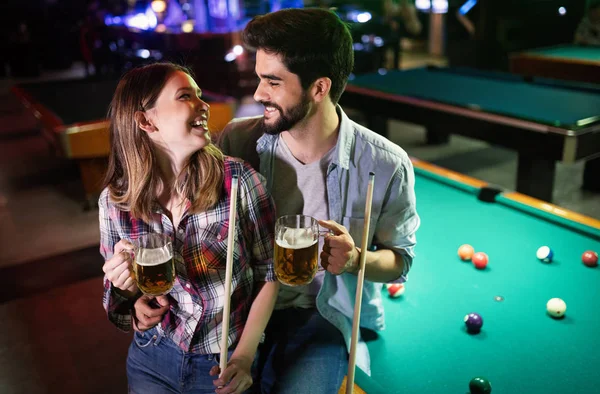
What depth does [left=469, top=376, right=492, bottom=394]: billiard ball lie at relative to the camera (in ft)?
4.61

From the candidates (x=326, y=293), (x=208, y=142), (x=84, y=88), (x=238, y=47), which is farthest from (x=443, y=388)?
(x=238, y=47)

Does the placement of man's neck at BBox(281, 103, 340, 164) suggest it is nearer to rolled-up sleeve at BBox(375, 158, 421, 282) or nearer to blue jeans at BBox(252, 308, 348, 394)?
rolled-up sleeve at BBox(375, 158, 421, 282)

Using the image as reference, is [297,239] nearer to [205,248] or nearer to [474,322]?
[205,248]

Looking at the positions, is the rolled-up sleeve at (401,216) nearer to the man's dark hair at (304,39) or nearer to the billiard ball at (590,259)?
the man's dark hair at (304,39)

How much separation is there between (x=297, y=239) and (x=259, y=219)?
315 millimetres

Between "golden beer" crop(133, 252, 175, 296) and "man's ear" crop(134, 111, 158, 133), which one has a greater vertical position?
"man's ear" crop(134, 111, 158, 133)

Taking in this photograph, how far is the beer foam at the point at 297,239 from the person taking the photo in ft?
4.19

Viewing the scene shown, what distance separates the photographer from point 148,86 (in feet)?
4.92

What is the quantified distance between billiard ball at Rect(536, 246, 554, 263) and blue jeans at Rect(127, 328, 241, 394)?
1.24 metres

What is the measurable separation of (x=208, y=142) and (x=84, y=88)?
4.45 m

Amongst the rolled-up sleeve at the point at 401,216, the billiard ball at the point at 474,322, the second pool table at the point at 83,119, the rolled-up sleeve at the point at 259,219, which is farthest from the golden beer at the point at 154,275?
the second pool table at the point at 83,119

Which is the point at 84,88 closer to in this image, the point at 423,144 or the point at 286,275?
the point at 423,144

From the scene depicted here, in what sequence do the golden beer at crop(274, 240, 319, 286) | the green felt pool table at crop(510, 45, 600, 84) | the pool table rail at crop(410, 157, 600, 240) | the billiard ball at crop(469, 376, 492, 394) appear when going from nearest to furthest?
the golden beer at crop(274, 240, 319, 286)
the billiard ball at crop(469, 376, 492, 394)
the pool table rail at crop(410, 157, 600, 240)
the green felt pool table at crop(510, 45, 600, 84)

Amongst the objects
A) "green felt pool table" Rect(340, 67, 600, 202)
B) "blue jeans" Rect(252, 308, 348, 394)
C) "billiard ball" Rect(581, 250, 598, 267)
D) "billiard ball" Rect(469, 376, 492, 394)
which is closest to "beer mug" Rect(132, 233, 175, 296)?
"blue jeans" Rect(252, 308, 348, 394)
